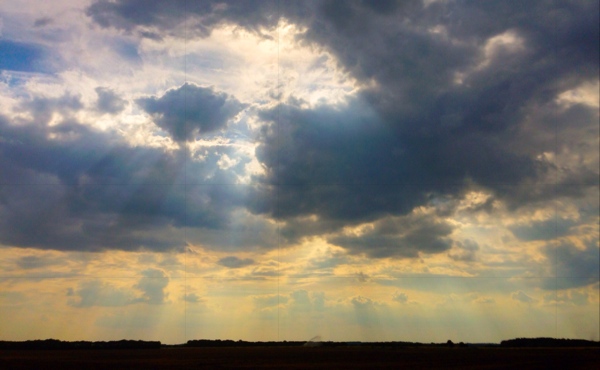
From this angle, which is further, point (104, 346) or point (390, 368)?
point (104, 346)

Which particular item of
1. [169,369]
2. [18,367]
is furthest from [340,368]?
[18,367]

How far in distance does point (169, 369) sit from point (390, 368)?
2908 cm

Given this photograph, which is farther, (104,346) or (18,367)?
(104,346)

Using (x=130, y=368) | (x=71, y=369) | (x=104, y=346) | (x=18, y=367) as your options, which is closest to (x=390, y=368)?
(x=130, y=368)

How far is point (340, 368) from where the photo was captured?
263 ft

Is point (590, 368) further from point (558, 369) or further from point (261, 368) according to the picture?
point (261, 368)

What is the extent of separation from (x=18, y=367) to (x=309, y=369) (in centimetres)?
4006

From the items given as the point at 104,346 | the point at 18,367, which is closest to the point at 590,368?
the point at 18,367

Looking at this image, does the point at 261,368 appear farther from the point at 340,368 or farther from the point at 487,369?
the point at 487,369

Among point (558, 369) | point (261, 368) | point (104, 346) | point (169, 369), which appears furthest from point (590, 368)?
point (104, 346)

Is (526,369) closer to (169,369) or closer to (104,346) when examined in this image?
(169,369)

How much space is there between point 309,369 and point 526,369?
96.6 ft

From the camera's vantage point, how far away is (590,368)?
78062 mm

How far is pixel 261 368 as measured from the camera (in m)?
81.4
